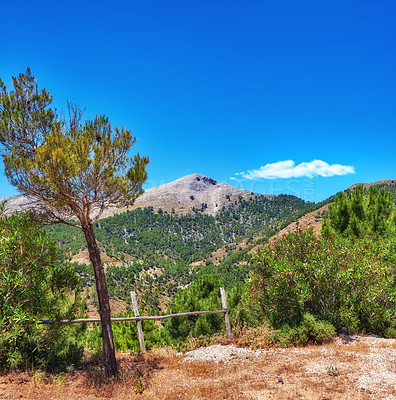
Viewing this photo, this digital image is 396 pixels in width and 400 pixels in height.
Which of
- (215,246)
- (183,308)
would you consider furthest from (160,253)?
(183,308)

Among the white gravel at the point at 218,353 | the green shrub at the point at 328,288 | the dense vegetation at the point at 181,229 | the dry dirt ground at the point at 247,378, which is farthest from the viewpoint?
the dense vegetation at the point at 181,229

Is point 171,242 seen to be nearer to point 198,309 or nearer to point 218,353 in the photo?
point 198,309

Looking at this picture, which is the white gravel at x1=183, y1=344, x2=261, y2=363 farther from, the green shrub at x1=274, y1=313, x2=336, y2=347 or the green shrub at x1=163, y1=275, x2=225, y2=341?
the green shrub at x1=163, y1=275, x2=225, y2=341

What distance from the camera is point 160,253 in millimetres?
129125

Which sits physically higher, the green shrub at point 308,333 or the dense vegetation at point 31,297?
the dense vegetation at point 31,297

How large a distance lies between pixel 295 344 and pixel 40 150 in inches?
307

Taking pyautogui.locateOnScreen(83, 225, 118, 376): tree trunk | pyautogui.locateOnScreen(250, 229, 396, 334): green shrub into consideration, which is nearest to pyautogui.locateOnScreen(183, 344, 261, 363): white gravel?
pyautogui.locateOnScreen(250, 229, 396, 334): green shrub

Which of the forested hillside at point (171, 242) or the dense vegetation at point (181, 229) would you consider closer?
the forested hillside at point (171, 242)

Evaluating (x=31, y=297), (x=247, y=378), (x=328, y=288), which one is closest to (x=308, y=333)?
(x=328, y=288)

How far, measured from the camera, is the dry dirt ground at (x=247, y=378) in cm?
479

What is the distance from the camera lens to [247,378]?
5.65 meters

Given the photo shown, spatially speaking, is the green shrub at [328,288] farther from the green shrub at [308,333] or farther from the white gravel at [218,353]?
the white gravel at [218,353]

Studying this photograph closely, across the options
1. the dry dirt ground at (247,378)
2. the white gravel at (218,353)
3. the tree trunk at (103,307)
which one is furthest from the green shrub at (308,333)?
the tree trunk at (103,307)

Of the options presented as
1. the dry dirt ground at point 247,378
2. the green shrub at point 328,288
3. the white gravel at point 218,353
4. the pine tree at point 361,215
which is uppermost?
the pine tree at point 361,215
